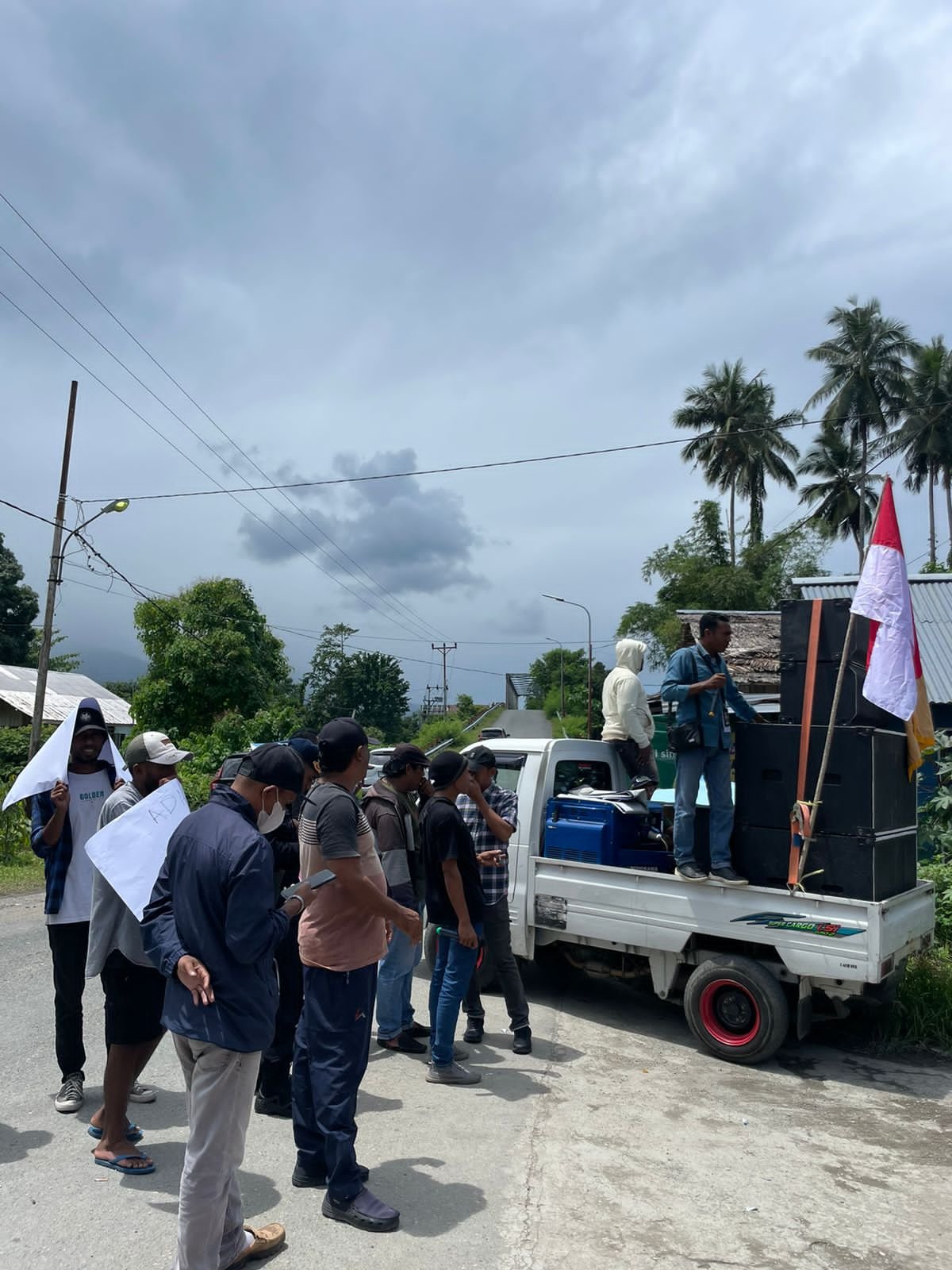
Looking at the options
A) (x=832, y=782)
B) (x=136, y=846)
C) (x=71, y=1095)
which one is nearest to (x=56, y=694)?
(x=71, y=1095)

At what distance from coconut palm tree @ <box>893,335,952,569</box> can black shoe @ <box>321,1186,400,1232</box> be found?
145ft

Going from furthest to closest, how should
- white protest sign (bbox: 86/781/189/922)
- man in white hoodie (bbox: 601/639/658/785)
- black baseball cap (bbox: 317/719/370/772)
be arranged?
man in white hoodie (bbox: 601/639/658/785)
black baseball cap (bbox: 317/719/370/772)
white protest sign (bbox: 86/781/189/922)

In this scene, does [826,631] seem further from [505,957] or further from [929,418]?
[929,418]

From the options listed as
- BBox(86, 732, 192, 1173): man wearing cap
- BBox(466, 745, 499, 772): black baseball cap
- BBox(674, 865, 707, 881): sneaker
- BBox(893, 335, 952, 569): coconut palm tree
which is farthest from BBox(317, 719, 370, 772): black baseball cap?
BBox(893, 335, 952, 569): coconut palm tree

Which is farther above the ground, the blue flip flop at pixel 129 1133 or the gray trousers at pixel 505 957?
the gray trousers at pixel 505 957

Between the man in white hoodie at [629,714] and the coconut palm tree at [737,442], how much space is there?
38.9m

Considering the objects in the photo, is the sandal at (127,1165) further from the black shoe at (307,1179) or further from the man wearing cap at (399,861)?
the man wearing cap at (399,861)

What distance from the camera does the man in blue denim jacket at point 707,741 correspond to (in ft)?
19.7

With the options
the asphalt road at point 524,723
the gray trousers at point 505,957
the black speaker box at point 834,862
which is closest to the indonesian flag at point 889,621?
the black speaker box at point 834,862

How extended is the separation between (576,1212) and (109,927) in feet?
7.39

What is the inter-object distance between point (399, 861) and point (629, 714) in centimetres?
284

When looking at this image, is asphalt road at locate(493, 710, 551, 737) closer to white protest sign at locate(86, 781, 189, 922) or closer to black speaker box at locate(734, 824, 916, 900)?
black speaker box at locate(734, 824, 916, 900)

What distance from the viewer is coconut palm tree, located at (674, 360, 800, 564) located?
1762 inches

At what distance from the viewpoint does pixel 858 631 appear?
234 inches
